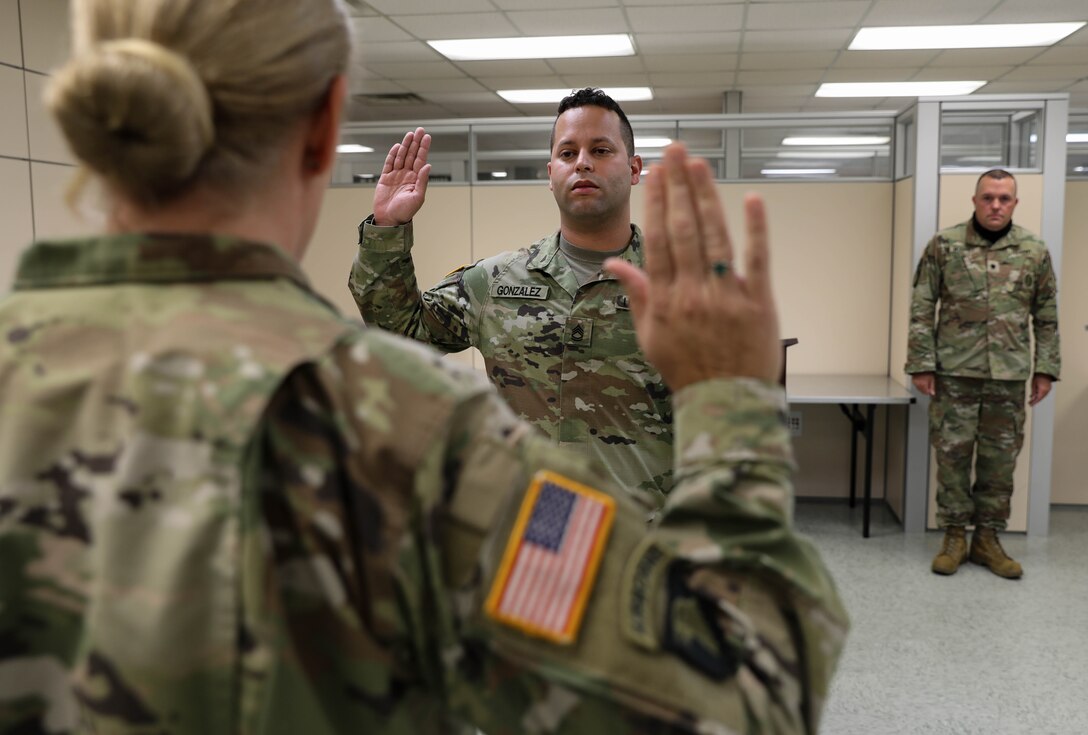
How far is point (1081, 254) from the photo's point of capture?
448 centimetres

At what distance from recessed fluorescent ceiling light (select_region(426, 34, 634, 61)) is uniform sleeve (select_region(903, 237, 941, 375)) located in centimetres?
307

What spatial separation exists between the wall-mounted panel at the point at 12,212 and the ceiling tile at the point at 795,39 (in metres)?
4.46

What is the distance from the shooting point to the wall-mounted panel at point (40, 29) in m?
3.40

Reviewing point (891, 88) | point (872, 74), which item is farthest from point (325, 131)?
point (891, 88)

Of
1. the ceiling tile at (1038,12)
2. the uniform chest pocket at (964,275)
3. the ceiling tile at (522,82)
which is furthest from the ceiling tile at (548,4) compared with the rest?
the uniform chest pocket at (964,275)

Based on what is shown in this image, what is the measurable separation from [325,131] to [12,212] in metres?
3.37

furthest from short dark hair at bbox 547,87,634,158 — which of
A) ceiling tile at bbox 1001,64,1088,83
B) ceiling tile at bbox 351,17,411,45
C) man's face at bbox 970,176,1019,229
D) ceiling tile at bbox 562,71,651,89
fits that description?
ceiling tile at bbox 1001,64,1088,83

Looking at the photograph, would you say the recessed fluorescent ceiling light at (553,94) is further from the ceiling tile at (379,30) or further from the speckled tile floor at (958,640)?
the speckled tile floor at (958,640)

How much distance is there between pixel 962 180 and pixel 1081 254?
99 cm

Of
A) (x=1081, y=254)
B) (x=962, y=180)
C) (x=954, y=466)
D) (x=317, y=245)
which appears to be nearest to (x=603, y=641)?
(x=954, y=466)

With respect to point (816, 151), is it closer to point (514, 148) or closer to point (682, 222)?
point (514, 148)

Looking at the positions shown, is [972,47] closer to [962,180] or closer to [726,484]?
[962,180]

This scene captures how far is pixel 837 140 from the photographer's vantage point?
9.88 meters

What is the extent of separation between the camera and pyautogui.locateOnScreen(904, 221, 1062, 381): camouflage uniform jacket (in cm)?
368
